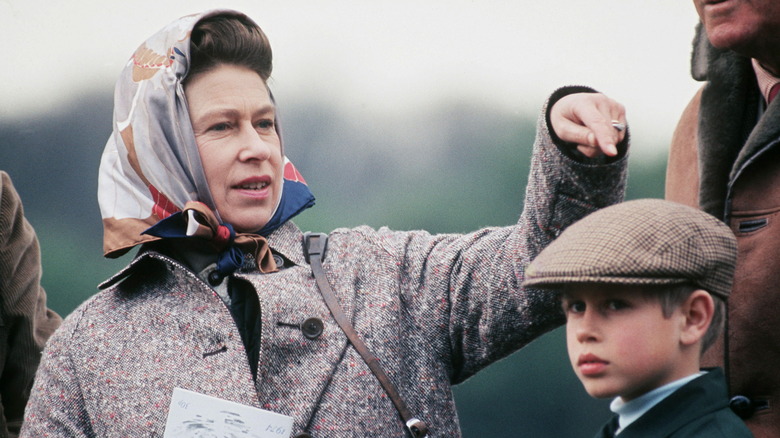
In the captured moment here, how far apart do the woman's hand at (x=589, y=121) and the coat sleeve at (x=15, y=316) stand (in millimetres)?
1850

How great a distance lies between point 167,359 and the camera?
228 cm

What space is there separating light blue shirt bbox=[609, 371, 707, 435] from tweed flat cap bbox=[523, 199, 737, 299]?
0.17 m

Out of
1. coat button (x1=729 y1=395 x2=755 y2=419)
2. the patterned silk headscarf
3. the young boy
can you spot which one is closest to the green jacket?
the young boy

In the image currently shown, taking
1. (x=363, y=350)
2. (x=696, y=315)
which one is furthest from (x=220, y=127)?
(x=696, y=315)

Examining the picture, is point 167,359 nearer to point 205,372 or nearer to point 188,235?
point 205,372

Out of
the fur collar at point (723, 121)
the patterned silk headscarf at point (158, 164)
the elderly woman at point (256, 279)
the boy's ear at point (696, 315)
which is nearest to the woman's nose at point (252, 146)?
the elderly woman at point (256, 279)

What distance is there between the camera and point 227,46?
2.56 meters

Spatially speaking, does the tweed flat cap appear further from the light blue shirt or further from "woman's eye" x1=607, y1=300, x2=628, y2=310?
the light blue shirt

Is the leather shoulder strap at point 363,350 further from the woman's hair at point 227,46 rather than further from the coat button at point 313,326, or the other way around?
the woman's hair at point 227,46

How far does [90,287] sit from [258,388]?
2358mm

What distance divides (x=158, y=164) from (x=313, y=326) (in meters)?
0.62

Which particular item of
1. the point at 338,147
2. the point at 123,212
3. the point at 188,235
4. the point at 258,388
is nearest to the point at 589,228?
the point at 258,388

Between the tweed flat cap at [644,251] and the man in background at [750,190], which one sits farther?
the man in background at [750,190]

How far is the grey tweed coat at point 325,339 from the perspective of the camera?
7.07 ft
